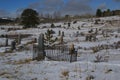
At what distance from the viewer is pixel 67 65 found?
13094 mm

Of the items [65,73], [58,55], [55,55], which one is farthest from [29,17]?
[65,73]

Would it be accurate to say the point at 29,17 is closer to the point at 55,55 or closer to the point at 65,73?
the point at 55,55

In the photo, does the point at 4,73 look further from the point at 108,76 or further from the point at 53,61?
the point at 108,76

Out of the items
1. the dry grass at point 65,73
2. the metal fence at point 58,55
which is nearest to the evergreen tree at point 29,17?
the metal fence at point 58,55

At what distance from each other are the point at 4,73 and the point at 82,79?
3.92m

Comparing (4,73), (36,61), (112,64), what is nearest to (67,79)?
(112,64)

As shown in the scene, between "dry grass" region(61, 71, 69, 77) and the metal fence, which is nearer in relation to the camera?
"dry grass" region(61, 71, 69, 77)

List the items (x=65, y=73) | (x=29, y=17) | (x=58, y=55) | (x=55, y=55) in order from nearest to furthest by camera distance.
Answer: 1. (x=65, y=73)
2. (x=58, y=55)
3. (x=55, y=55)
4. (x=29, y=17)

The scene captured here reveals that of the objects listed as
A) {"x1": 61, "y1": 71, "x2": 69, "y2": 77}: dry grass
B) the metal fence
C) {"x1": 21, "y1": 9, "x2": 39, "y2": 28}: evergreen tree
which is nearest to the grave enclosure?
the metal fence

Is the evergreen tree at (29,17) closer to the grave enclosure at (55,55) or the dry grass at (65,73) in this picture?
the grave enclosure at (55,55)

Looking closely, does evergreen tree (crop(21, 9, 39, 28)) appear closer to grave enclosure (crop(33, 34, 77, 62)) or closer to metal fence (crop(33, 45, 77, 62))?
metal fence (crop(33, 45, 77, 62))

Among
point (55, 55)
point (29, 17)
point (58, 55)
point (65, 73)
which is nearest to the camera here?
point (65, 73)

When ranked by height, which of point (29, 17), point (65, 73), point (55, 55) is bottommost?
point (65, 73)

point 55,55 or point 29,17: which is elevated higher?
point 29,17
